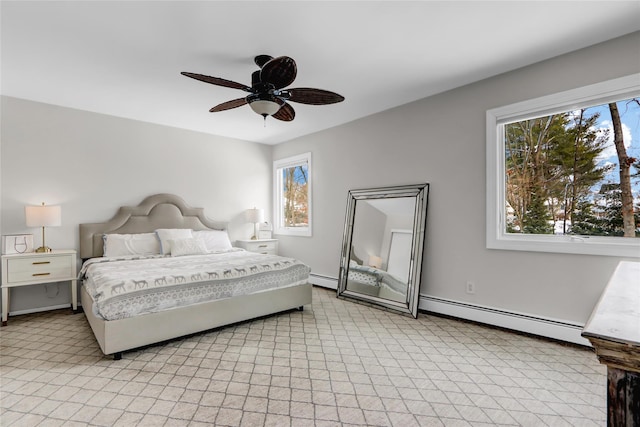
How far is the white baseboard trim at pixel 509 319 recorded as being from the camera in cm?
274

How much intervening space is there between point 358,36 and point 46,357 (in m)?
3.59

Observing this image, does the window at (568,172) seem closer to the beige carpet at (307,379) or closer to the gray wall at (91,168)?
the beige carpet at (307,379)

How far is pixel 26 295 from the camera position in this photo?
12.3ft

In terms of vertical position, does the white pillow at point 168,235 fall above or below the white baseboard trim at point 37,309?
above

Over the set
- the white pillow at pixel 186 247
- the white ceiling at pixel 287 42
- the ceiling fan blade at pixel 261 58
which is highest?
the white ceiling at pixel 287 42

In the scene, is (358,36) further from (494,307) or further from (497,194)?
(494,307)

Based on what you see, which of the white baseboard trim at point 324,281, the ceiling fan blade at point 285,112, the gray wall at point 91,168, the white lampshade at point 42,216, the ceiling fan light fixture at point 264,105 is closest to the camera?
the ceiling fan light fixture at point 264,105

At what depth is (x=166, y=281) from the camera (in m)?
2.81

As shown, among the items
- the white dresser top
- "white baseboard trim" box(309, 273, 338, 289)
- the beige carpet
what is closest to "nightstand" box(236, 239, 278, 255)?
"white baseboard trim" box(309, 273, 338, 289)

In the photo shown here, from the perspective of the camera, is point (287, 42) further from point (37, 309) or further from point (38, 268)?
point (37, 309)

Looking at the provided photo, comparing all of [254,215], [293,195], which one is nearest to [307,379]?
[254,215]

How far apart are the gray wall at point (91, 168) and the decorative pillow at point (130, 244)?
47 centimetres

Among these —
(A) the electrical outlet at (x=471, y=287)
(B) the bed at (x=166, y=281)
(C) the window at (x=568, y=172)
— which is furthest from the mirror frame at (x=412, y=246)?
(B) the bed at (x=166, y=281)

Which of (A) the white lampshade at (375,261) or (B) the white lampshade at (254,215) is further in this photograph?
(B) the white lampshade at (254,215)
